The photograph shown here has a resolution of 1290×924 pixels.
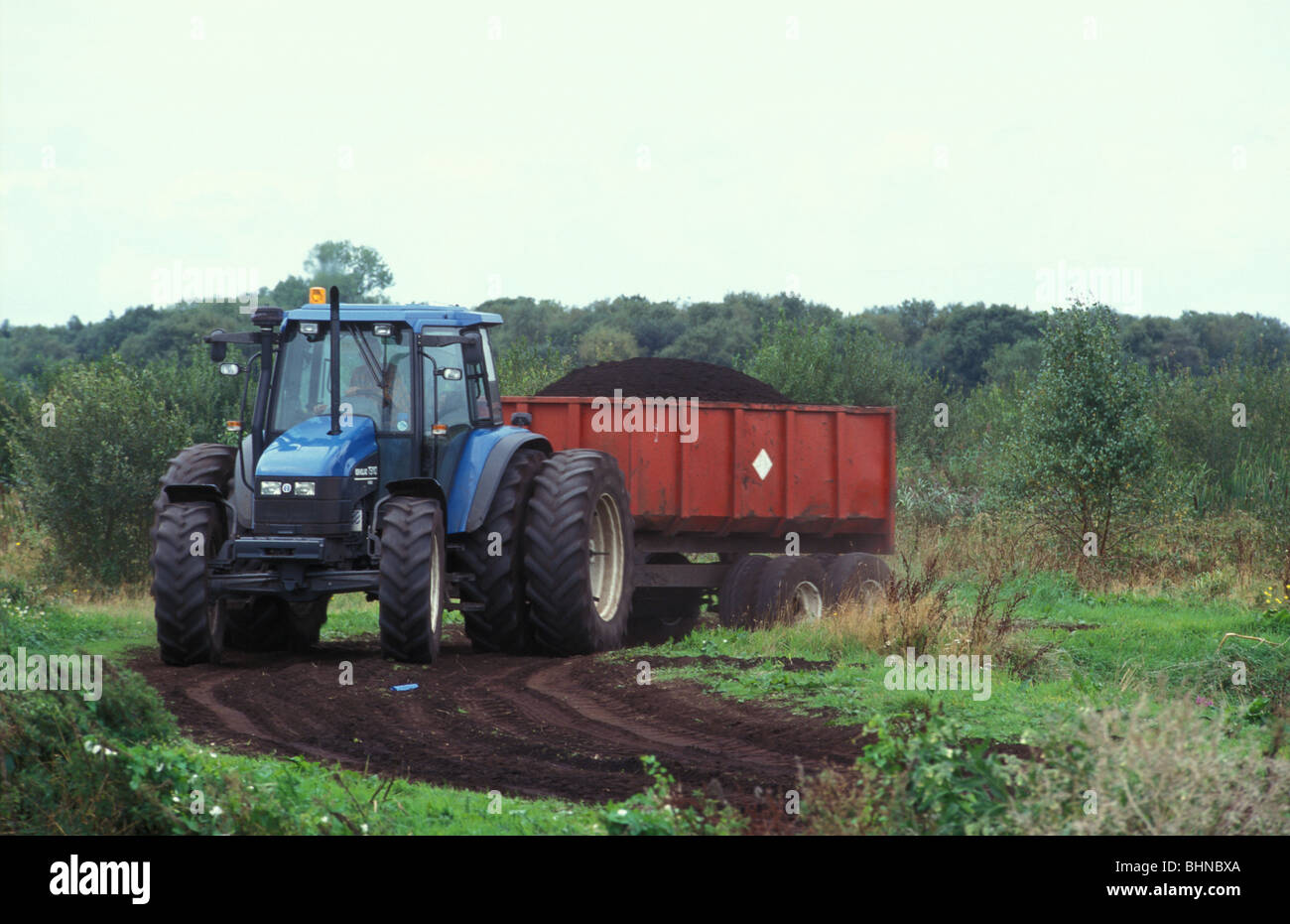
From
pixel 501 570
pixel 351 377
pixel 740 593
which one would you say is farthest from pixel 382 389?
pixel 740 593

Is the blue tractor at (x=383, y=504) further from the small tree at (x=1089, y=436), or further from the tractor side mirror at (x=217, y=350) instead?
the small tree at (x=1089, y=436)

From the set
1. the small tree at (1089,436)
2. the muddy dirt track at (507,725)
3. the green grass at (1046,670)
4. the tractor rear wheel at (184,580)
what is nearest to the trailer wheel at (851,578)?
the green grass at (1046,670)

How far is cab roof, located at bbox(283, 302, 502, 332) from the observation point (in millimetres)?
11250

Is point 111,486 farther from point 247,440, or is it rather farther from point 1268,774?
point 1268,774

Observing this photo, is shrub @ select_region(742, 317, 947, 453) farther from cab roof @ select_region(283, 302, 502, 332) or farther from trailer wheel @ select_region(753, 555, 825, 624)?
cab roof @ select_region(283, 302, 502, 332)

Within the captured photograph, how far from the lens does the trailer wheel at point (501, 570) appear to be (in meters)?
11.3

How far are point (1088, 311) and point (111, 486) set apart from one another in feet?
46.4

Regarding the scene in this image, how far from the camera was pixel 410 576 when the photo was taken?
10047 mm

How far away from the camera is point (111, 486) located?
20.1 m

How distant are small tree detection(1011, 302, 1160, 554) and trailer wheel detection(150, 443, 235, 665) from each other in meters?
12.7

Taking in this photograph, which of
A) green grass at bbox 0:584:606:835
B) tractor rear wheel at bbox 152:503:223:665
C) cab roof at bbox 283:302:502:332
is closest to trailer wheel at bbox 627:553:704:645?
cab roof at bbox 283:302:502:332

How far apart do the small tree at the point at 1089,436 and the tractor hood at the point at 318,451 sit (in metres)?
11.7

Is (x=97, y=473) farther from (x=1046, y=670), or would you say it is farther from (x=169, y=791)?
(x=169, y=791)
